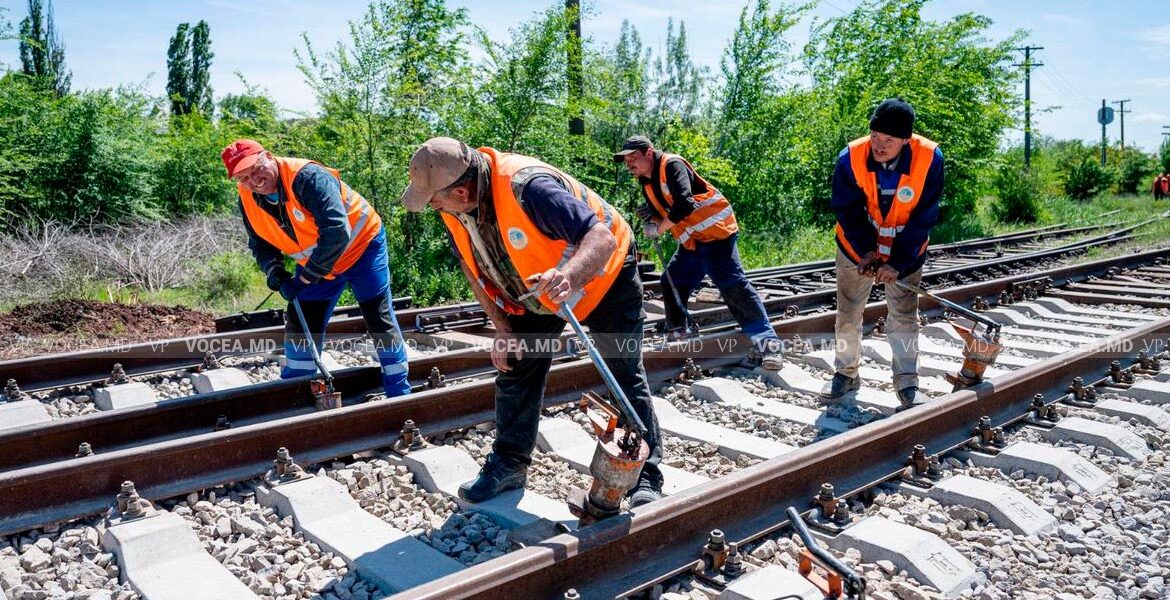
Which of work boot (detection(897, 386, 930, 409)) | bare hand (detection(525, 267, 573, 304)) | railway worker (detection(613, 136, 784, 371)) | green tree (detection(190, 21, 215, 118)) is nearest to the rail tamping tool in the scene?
bare hand (detection(525, 267, 573, 304))


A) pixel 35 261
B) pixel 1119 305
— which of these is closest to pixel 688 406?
pixel 1119 305

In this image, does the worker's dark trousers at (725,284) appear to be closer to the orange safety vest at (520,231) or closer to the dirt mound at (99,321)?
the orange safety vest at (520,231)

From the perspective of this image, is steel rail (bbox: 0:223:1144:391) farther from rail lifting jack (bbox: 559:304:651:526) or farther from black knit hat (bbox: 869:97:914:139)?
rail lifting jack (bbox: 559:304:651:526)

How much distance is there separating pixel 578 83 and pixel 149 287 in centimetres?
679

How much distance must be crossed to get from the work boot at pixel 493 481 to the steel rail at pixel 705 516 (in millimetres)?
896

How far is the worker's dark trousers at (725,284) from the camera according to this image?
6.43 metres

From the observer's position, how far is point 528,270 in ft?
11.1

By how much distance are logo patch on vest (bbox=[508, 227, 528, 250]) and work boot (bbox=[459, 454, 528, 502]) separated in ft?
3.65

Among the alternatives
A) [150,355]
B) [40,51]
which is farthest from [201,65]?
[150,355]

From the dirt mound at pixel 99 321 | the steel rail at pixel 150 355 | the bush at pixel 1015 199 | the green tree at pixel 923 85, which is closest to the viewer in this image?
the steel rail at pixel 150 355

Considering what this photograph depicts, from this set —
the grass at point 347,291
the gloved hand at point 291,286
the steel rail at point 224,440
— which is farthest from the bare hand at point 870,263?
the grass at point 347,291

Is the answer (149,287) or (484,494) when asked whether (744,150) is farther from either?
(484,494)

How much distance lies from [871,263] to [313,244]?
334 cm


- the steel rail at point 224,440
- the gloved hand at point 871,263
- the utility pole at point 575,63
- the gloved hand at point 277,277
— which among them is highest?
the utility pole at point 575,63
